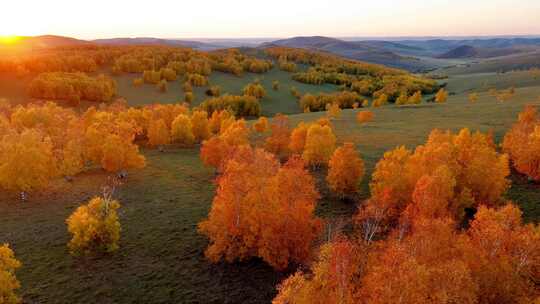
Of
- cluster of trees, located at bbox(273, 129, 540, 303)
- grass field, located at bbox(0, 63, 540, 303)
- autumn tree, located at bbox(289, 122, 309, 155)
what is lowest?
grass field, located at bbox(0, 63, 540, 303)

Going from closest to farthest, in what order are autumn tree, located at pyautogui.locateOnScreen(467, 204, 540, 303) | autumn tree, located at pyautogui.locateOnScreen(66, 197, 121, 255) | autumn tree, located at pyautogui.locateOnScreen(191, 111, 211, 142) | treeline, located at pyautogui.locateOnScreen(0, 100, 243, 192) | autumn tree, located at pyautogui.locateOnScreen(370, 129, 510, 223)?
1. autumn tree, located at pyautogui.locateOnScreen(467, 204, 540, 303)
2. autumn tree, located at pyautogui.locateOnScreen(66, 197, 121, 255)
3. autumn tree, located at pyautogui.locateOnScreen(370, 129, 510, 223)
4. treeline, located at pyautogui.locateOnScreen(0, 100, 243, 192)
5. autumn tree, located at pyautogui.locateOnScreen(191, 111, 211, 142)

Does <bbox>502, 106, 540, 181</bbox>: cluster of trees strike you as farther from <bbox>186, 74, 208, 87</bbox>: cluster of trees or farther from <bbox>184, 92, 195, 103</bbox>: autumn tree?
<bbox>186, 74, 208, 87</bbox>: cluster of trees

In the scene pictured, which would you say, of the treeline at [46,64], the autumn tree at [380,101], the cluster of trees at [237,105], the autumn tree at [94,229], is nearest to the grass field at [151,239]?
the autumn tree at [94,229]

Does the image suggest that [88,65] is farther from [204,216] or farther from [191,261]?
[191,261]

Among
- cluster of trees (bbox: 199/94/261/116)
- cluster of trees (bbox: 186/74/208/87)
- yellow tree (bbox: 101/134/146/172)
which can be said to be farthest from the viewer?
cluster of trees (bbox: 186/74/208/87)

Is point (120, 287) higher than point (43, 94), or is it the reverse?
point (43, 94)

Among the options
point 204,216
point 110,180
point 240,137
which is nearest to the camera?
point 204,216

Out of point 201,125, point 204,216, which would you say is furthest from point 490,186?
point 201,125

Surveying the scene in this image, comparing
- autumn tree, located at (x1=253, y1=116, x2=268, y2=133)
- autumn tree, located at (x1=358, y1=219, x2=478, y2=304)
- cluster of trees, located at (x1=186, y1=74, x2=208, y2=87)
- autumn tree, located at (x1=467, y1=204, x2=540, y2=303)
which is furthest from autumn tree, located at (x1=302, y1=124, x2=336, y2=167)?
cluster of trees, located at (x1=186, y1=74, x2=208, y2=87)
